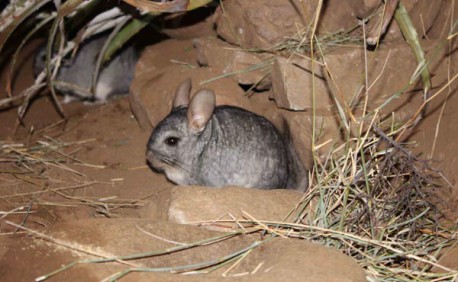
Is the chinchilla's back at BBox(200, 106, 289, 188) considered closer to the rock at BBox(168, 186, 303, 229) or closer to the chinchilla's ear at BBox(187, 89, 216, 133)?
the chinchilla's ear at BBox(187, 89, 216, 133)

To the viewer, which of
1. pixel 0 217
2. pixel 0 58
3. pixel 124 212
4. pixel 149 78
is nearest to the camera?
pixel 0 217

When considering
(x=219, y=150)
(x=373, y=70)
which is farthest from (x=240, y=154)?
(x=373, y=70)

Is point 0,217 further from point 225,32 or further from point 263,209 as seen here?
point 225,32

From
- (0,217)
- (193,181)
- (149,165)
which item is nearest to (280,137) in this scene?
(193,181)

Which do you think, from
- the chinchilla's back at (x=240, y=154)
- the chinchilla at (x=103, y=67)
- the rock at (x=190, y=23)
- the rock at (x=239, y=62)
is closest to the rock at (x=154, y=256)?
the chinchilla's back at (x=240, y=154)

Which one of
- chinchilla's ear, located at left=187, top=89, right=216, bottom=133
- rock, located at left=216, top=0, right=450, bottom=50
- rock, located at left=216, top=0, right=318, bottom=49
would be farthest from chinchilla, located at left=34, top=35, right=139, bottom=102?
chinchilla's ear, located at left=187, top=89, right=216, bottom=133

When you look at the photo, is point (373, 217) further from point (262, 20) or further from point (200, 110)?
point (262, 20)
